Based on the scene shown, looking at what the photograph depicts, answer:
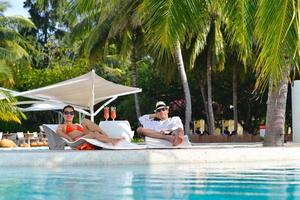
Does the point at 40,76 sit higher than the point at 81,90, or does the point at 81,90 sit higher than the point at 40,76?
the point at 40,76

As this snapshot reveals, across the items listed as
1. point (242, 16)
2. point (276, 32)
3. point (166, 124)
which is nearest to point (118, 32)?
point (166, 124)

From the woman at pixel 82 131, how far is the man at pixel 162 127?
57 centimetres

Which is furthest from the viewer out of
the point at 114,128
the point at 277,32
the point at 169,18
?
the point at 114,128

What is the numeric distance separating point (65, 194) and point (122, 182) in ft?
3.83

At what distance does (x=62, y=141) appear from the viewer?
34.6ft

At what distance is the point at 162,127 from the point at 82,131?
1425mm

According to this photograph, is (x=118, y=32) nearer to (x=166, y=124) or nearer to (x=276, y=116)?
(x=276, y=116)

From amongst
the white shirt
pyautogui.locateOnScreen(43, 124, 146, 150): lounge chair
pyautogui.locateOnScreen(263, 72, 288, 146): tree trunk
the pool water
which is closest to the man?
the white shirt

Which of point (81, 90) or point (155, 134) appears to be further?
point (81, 90)

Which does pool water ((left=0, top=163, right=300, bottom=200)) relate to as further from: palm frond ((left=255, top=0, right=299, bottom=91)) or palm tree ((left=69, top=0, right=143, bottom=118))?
palm tree ((left=69, top=0, right=143, bottom=118))

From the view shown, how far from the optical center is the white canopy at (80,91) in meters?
14.9

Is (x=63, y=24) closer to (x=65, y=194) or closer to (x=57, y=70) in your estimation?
(x=57, y=70)

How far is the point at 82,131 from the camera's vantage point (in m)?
10.1

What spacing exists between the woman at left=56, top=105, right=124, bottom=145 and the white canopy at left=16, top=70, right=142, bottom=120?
4.55m
